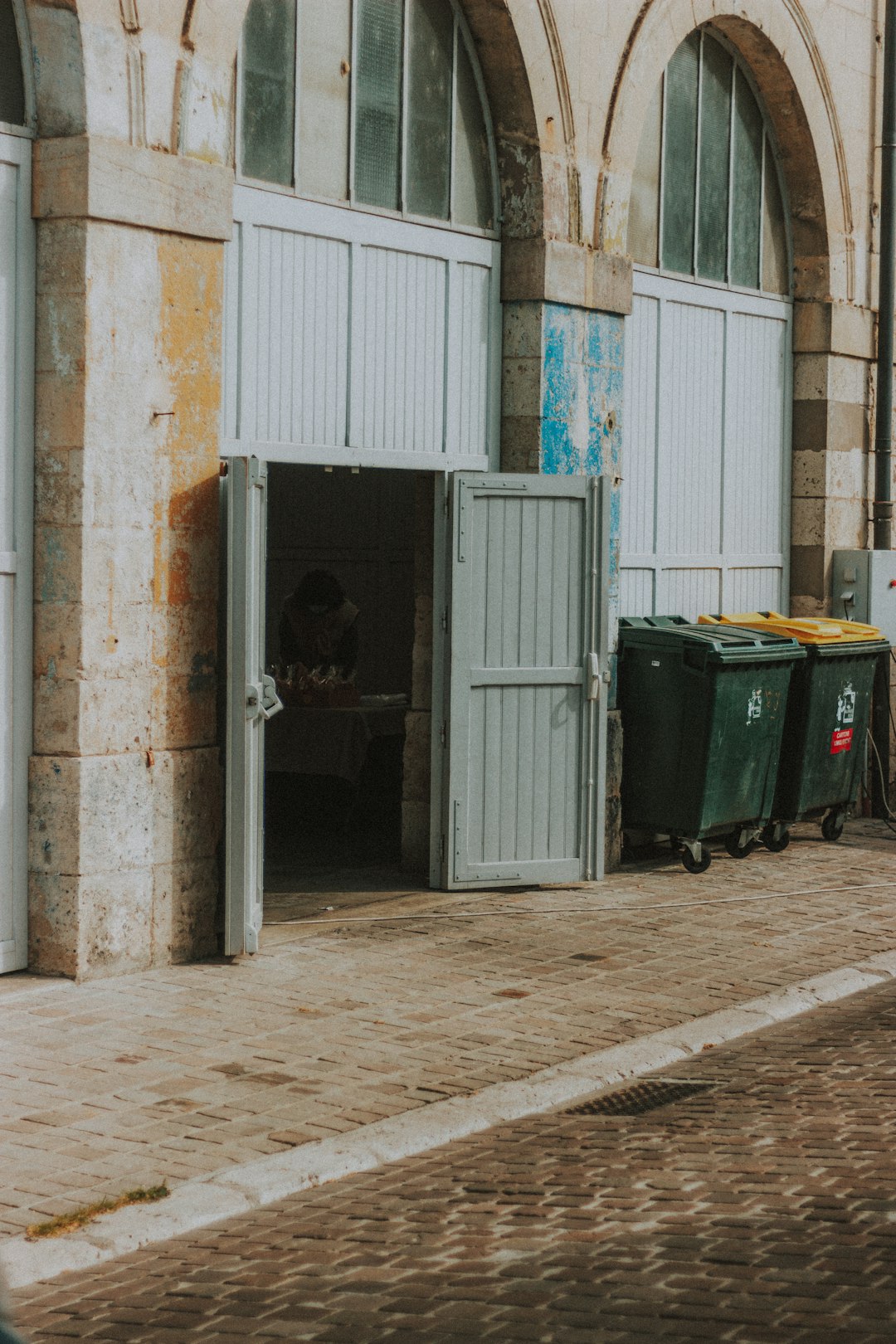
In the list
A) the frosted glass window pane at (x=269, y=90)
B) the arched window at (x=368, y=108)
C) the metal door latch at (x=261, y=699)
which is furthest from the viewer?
the arched window at (x=368, y=108)

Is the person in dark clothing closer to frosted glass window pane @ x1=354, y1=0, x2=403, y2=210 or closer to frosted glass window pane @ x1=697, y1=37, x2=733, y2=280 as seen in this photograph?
frosted glass window pane @ x1=697, y1=37, x2=733, y2=280

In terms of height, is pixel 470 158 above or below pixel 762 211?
below

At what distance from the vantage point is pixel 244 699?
816cm

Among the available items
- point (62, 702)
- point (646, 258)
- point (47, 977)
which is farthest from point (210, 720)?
point (646, 258)

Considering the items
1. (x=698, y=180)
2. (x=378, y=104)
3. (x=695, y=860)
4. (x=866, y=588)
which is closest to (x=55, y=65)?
(x=378, y=104)

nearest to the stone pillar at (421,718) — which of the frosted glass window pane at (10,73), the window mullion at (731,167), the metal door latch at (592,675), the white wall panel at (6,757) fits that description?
the metal door latch at (592,675)

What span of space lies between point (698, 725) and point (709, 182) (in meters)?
3.84

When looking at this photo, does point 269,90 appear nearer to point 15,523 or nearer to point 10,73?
point 10,73

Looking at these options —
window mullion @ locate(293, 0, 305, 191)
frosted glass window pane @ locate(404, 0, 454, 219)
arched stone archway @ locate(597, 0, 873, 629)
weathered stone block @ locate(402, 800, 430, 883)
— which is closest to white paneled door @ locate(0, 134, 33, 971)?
window mullion @ locate(293, 0, 305, 191)

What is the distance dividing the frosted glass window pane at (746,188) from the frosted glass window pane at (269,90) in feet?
14.4

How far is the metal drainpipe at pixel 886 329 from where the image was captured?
13273 millimetres

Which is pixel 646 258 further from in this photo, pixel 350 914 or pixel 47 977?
pixel 47 977

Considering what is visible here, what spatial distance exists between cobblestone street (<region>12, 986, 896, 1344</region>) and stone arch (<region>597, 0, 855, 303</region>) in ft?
21.0

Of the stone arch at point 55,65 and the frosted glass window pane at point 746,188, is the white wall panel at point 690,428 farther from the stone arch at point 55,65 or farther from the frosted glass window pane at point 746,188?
the stone arch at point 55,65
